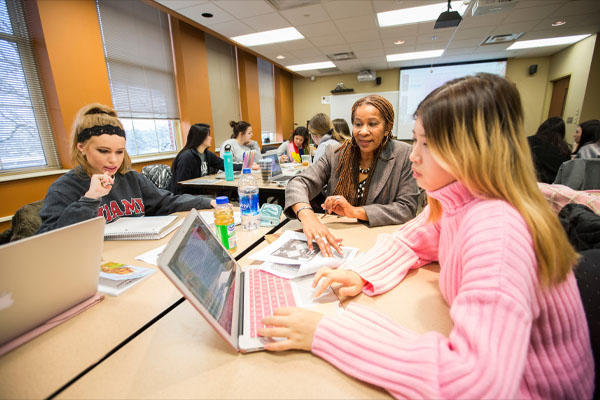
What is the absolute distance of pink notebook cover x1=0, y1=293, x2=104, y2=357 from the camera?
24.9 inches

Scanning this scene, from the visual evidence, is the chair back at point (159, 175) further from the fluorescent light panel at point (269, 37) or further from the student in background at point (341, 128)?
the fluorescent light panel at point (269, 37)

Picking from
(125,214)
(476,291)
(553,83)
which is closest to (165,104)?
(125,214)

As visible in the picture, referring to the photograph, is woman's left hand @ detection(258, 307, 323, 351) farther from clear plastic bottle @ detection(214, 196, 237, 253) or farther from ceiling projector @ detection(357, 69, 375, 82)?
ceiling projector @ detection(357, 69, 375, 82)

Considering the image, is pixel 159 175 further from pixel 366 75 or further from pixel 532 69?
pixel 532 69

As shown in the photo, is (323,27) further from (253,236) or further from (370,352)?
(370,352)

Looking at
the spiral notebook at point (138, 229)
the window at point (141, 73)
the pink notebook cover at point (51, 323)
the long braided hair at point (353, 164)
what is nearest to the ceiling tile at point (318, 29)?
the window at point (141, 73)

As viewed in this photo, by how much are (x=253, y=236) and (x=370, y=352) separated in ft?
2.77

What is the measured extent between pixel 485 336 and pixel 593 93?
708 cm

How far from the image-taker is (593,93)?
4840 millimetres

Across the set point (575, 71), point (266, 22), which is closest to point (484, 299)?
point (266, 22)

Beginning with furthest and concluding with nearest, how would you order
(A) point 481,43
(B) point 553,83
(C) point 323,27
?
(B) point 553,83
(A) point 481,43
(C) point 323,27

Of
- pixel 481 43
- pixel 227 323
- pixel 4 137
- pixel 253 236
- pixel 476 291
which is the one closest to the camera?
pixel 476 291

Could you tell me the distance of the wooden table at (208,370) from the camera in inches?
20.2

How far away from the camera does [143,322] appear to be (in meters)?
0.72
